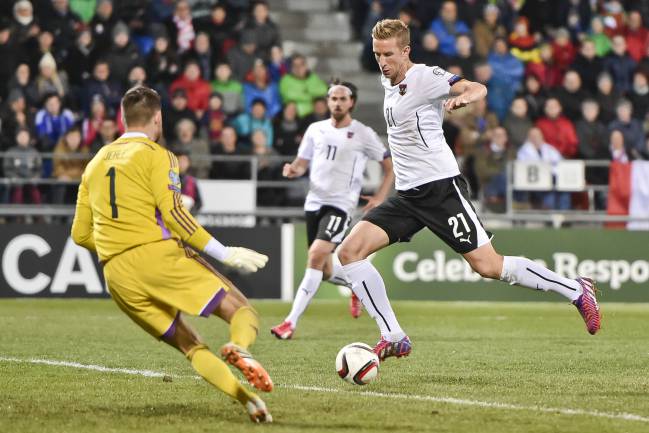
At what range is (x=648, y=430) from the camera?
A: 22.1ft

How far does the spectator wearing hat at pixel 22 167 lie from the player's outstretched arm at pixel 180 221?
11.5 metres

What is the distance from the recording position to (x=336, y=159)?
44.1 ft

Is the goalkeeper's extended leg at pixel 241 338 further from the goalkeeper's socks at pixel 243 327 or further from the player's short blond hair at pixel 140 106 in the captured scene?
the player's short blond hair at pixel 140 106

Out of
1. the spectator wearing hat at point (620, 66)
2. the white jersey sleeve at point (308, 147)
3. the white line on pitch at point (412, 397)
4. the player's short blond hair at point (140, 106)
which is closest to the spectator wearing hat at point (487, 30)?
the spectator wearing hat at point (620, 66)

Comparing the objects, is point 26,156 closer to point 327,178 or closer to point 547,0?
point 327,178

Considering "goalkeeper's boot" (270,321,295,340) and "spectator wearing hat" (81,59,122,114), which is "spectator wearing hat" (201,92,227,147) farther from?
"goalkeeper's boot" (270,321,295,340)

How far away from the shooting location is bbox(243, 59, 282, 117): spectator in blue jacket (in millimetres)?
20453

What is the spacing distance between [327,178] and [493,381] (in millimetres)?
4774

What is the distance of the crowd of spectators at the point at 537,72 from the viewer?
19984 millimetres

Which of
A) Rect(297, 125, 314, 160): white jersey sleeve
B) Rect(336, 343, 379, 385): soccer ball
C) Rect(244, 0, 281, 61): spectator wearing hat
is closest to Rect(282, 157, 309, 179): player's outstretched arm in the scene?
Rect(297, 125, 314, 160): white jersey sleeve

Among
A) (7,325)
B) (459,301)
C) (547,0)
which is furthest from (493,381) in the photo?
(547,0)

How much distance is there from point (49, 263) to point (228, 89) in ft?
13.4

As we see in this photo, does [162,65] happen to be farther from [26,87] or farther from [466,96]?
[466,96]

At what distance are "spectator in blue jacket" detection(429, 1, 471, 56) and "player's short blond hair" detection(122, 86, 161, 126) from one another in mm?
15360
